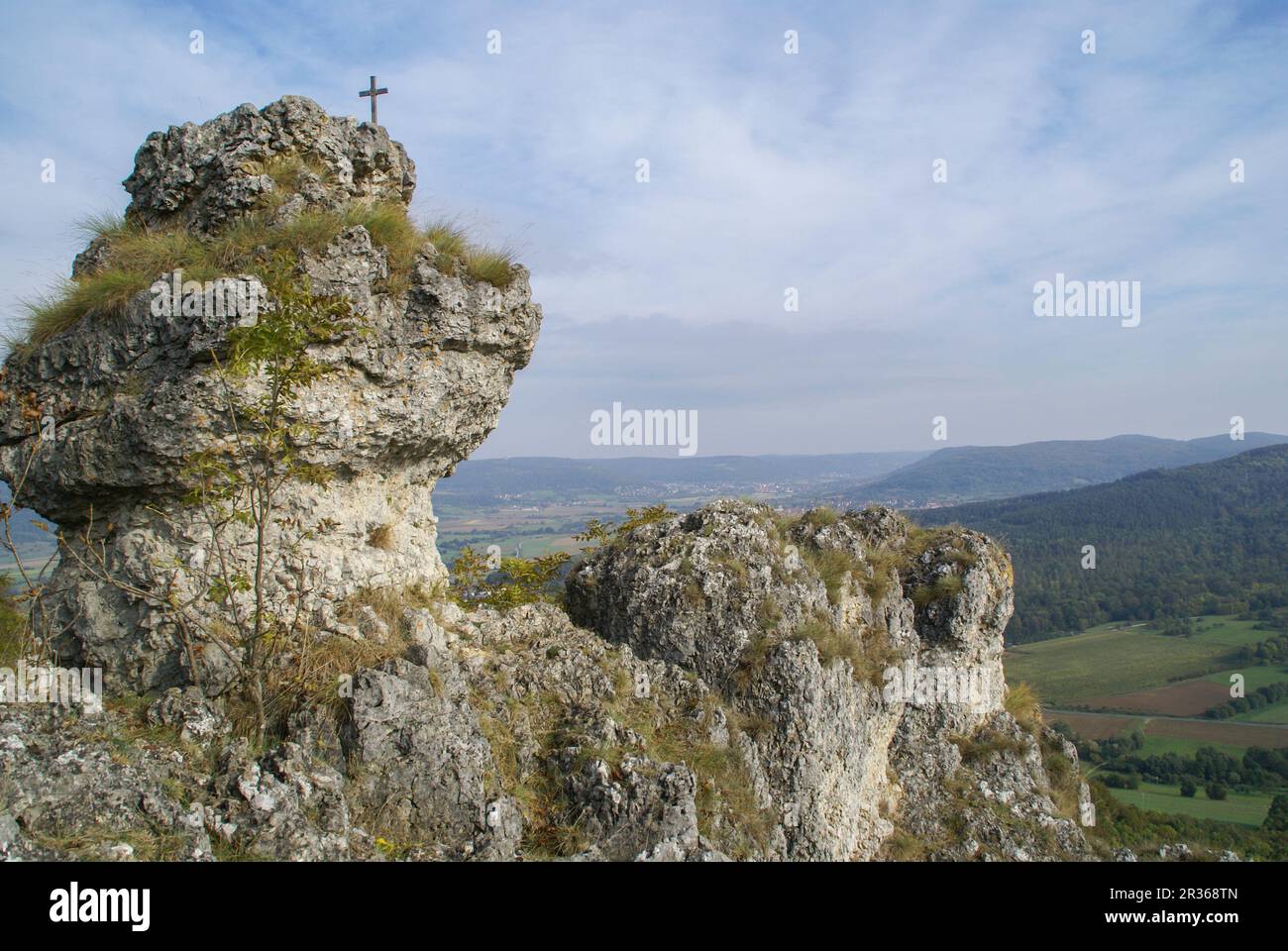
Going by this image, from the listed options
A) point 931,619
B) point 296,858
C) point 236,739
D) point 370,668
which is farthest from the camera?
point 931,619

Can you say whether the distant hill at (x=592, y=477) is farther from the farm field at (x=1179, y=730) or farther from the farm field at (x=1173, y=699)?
the farm field at (x=1173, y=699)

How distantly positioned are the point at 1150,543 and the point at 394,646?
5525 inches

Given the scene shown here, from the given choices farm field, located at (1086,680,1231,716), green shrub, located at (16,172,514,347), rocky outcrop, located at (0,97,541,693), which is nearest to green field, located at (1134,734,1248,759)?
farm field, located at (1086,680,1231,716)

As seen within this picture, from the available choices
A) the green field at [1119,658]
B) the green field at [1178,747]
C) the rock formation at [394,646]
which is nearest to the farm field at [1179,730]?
the green field at [1178,747]

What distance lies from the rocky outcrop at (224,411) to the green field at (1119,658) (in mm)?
75862

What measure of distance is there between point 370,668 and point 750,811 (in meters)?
5.13

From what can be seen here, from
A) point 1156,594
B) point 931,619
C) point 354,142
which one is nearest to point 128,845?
point 354,142

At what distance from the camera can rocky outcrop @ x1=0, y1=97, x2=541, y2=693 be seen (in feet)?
27.8

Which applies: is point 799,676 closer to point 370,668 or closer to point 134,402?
point 370,668

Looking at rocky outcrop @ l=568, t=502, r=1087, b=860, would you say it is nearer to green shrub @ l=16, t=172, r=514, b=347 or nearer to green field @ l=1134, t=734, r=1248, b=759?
green shrub @ l=16, t=172, r=514, b=347

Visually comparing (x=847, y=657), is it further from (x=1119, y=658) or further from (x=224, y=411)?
(x=1119, y=658)

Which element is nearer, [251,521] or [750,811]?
[251,521]

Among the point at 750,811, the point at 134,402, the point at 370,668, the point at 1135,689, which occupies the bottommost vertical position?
the point at 1135,689

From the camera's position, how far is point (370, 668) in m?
8.24
